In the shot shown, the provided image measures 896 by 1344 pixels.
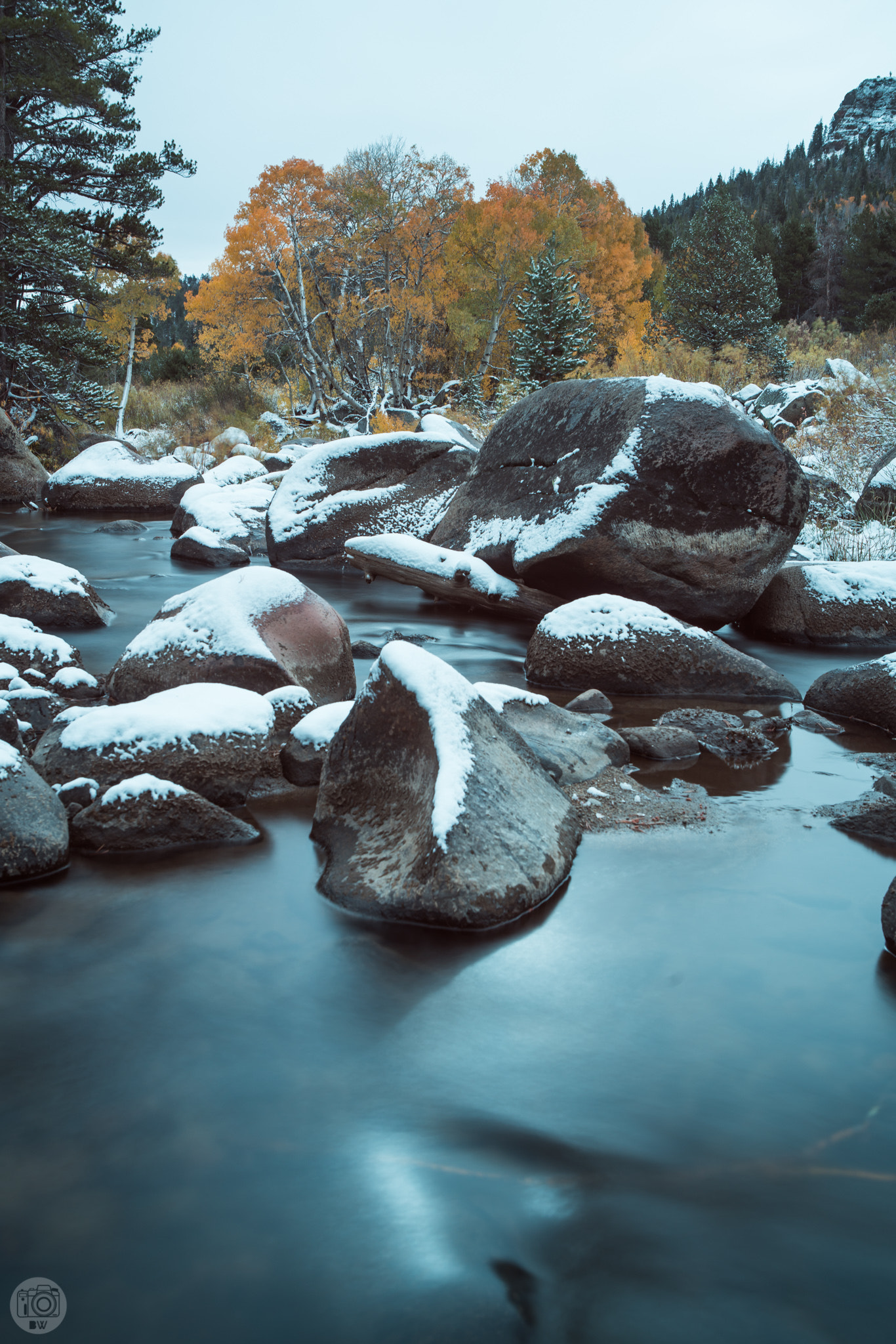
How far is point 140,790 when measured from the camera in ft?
13.4

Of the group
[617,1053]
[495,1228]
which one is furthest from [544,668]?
[495,1228]

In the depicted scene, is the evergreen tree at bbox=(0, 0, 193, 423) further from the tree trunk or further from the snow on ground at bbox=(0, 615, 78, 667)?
the snow on ground at bbox=(0, 615, 78, 667)

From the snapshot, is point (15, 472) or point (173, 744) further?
point (15, 472)

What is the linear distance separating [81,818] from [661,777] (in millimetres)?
2905

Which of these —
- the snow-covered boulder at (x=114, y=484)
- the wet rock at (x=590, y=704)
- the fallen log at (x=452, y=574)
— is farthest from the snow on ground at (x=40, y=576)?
the snow-covered boulder at (x=114, y=484)

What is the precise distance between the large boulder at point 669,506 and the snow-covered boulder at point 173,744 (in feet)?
14.2

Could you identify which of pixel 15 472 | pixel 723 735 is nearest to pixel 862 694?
pixel 723 735

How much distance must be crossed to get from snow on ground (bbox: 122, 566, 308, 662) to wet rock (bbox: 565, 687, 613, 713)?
1881 mm

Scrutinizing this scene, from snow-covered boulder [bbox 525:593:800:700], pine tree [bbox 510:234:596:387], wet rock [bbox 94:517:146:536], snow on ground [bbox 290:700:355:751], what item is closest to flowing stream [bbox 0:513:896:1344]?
snow on ground [bbox 290:700:355:751]

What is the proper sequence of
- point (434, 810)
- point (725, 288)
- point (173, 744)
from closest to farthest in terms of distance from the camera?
point (434, 810) → point (173, 744) → point (725, 288)

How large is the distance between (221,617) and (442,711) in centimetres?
230

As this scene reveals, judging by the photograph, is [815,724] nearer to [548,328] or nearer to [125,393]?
[548,328]

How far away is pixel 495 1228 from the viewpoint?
223 centimetres

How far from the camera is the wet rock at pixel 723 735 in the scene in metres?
5.46
